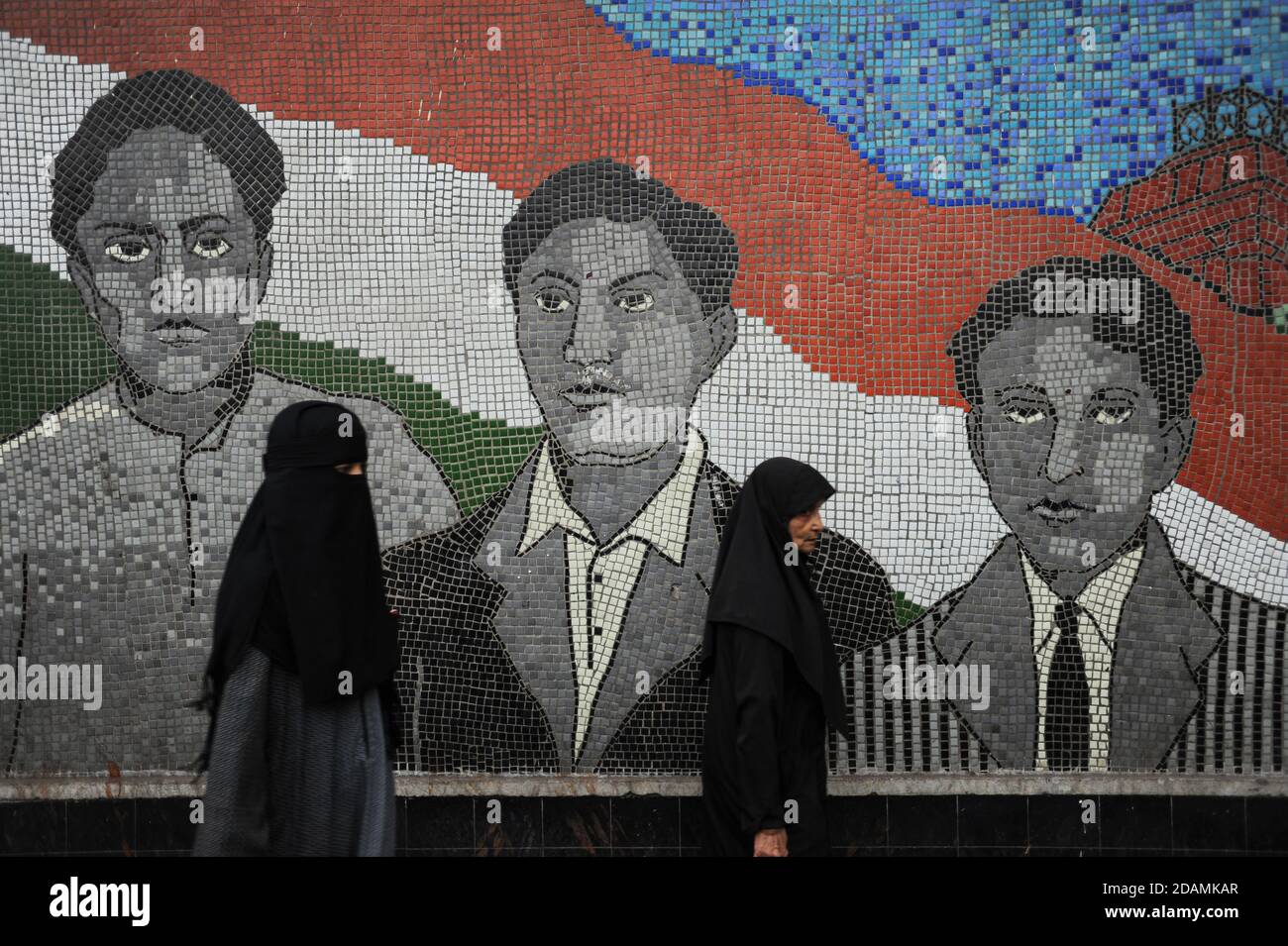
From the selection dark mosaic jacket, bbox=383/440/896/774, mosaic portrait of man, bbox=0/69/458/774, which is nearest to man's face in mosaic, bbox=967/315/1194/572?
dark mosaic jacket, bbox=383/440/896/774

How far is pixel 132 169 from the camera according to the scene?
526 cm

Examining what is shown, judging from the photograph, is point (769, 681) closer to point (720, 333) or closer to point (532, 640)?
point (532, 640)

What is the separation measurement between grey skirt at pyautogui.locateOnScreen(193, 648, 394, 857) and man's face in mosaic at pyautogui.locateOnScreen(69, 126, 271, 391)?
2.40 meters

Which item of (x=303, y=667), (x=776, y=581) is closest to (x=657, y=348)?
(x=776, y=581)

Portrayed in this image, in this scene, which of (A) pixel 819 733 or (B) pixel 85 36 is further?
(B) pixel 85 36

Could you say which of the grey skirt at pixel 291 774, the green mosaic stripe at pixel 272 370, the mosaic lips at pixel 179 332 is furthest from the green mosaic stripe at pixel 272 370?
the grey skirt at pixel 291 774

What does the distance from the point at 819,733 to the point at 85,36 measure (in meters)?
4.03

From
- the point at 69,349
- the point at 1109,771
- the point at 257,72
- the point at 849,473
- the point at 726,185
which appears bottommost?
the point at 1109,771

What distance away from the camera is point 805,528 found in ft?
12.4

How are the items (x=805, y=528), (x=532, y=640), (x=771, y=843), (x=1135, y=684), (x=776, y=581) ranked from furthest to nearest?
(x=532, y=640) < (x=1135, y=684) < (x=805, y=528) < (x=776, y=581) < (x=771, y=843)

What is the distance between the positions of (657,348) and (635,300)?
21 cm
